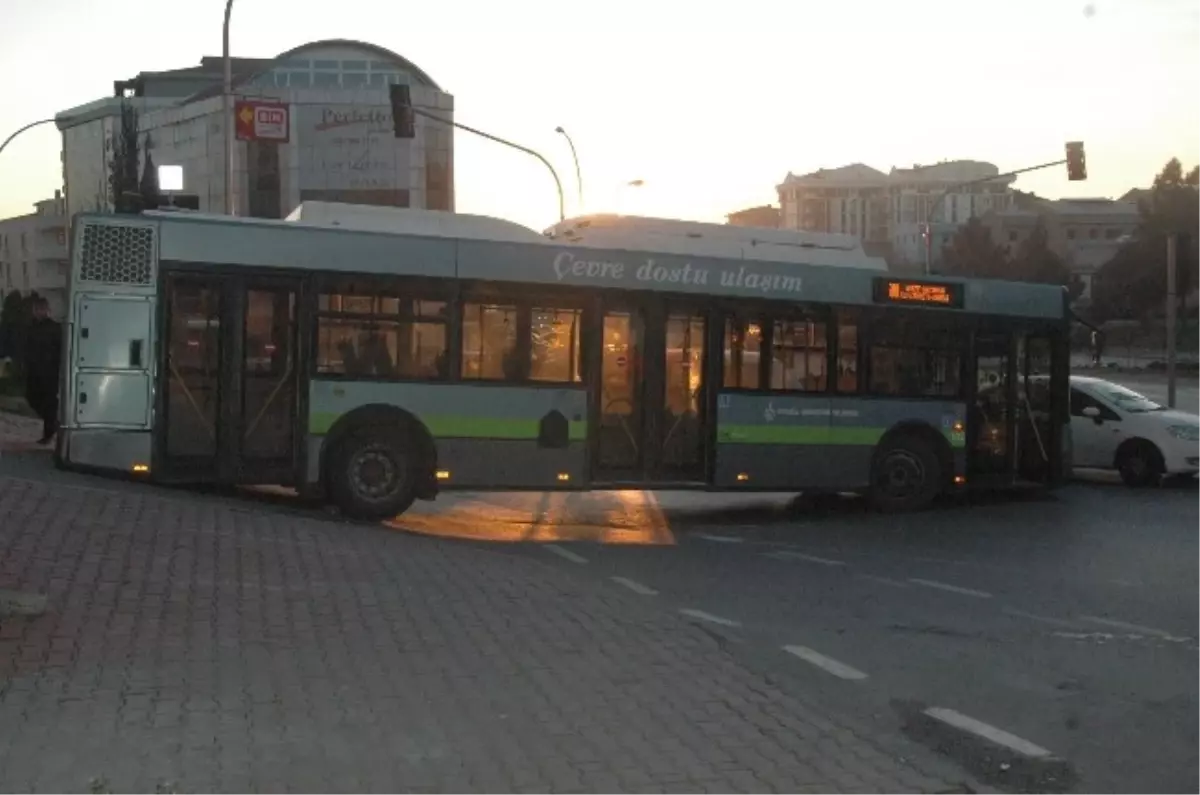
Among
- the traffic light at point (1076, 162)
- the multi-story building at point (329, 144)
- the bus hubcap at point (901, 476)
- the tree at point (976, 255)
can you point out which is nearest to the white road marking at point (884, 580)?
the bus hubcap at point (901, 476)

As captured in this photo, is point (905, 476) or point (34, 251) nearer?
point (905, 476)

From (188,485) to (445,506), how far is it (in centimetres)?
367

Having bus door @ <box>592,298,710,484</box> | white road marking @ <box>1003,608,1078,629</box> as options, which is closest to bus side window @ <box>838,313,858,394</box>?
bus door @ <box>592,298,710,484</box>

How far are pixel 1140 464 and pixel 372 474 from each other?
1249 cm

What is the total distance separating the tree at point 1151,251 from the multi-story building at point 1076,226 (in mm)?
24212

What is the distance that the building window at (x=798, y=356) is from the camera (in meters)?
16.1

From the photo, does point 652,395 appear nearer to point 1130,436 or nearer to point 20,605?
point 20,605

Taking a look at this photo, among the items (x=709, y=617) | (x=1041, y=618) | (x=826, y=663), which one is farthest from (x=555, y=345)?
(x=826, y=663)

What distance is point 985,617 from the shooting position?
10.0 metres

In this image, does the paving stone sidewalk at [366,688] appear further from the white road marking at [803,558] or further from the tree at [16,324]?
the tree at [16,324]

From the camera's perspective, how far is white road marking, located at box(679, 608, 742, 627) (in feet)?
30.7

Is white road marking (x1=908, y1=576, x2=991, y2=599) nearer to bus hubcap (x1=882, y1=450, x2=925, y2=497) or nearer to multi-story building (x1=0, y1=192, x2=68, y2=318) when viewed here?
bus hubcap (x1=882, y1=450, x2=925, y2=497)

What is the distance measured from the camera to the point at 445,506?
17.0 meters

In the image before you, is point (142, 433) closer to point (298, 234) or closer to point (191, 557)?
point (298, 234)
